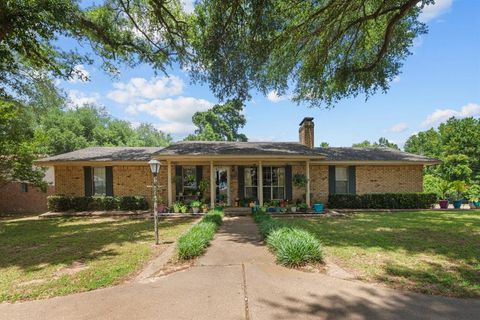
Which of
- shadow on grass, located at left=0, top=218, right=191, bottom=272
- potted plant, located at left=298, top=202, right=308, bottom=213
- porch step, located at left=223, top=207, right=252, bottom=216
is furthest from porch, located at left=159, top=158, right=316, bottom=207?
shadow on grass, located at left=0, top=218, right=191, bottom=272

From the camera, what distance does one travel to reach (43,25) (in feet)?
30.5

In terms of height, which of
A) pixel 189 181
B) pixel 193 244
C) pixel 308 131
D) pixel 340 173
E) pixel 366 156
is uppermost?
pixel 308 131

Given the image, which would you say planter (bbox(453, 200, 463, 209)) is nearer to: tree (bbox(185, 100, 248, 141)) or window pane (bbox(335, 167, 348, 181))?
window pane (bbox(335, 167, 348, 181))

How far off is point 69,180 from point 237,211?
29.8 ft

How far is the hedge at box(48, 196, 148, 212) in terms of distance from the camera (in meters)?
14.2

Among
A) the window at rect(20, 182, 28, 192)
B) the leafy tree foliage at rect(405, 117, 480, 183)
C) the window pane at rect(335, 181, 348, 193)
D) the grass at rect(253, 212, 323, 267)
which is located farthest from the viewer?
the leafy tree foliage at rect(405, 117, 480, 183)

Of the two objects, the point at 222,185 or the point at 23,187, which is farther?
the point at 23,187

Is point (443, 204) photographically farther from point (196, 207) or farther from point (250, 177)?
point (196, 207)

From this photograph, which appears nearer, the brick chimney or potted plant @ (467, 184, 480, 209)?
potted plant @ (467, 184, 480, 209)

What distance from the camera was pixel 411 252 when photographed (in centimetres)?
622

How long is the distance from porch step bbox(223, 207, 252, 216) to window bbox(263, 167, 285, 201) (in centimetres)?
180

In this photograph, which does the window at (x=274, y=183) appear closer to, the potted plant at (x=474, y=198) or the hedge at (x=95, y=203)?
the hedge at (x=95, y=203)

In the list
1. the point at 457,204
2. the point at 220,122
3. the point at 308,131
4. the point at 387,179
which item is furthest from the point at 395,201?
the point at 220,122

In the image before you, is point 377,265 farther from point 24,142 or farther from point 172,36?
point 24,142
